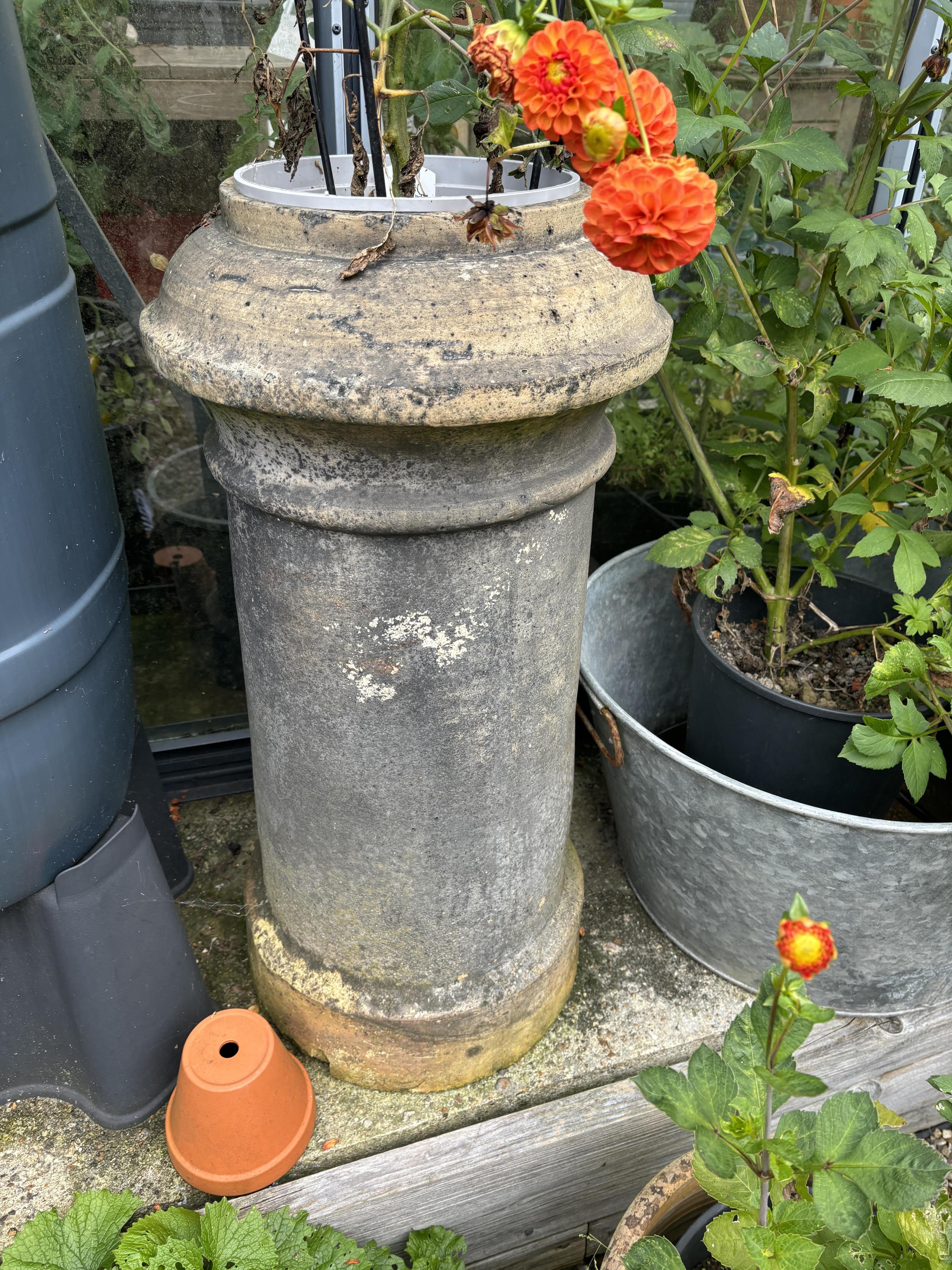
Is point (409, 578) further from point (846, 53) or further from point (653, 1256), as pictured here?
point (846, 53)

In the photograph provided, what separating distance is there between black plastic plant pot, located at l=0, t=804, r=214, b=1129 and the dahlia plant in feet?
2.53

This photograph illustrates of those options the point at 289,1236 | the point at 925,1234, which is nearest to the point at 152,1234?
the point at 289,1236

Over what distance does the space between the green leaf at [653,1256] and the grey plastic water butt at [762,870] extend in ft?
1.92

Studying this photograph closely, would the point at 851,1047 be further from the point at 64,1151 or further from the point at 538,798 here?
the point at 64,1151

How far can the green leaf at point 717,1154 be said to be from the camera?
956 millimetres

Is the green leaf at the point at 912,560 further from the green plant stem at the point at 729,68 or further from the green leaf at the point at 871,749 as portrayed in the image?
the green plant stem at the point at 729,68

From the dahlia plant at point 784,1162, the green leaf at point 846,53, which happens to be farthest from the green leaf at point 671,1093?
the green leaf at point 846,53

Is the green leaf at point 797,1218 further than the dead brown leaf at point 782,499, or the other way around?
the dead brown leaf at point 782,499

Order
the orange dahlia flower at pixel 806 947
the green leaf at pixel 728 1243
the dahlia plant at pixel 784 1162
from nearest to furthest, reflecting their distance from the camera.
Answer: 1. the orange dahlia flower at pixel 806 947
2. the dahlia plant at pixel 784 1162
3. the green leaf at pixel 728 1243

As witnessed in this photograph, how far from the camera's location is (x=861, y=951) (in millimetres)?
1509

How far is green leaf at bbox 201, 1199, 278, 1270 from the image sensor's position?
3.85 feet

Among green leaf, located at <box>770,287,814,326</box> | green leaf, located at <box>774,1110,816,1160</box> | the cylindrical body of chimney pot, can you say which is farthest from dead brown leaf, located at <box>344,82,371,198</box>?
green leaf, located at <box>774,1110,816,1160</box>

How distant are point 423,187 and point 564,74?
52 cm

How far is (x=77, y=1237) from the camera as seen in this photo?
4.11ft
